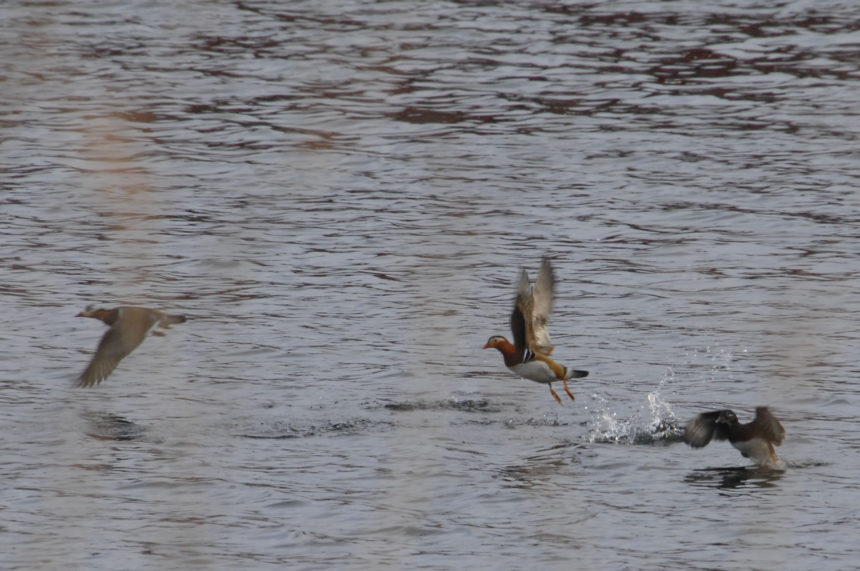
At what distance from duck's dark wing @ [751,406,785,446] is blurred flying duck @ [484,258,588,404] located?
5.31 feet

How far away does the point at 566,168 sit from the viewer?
60.0 feet

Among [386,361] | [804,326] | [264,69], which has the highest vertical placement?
[804,326]

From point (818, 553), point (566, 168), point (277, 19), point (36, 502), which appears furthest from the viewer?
point (277, 19)

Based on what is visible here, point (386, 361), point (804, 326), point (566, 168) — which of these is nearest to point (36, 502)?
point (386, 361)

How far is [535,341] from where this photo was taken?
10.5 metres

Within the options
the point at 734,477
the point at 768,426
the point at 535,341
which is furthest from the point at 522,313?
the point at 768,426

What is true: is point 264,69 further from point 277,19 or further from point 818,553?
point 818,553

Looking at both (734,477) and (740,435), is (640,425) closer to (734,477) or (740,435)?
(734,477)

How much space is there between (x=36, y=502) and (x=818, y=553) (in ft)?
15.6

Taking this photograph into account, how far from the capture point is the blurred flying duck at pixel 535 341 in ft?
33.6

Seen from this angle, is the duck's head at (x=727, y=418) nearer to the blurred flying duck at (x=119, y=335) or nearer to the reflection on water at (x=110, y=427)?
the blurred flying duck at (x=119, y=335)

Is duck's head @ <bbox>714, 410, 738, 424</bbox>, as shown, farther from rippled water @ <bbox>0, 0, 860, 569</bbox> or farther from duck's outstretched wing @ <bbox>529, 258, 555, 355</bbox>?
duck's outstretched wing @ <bbox>529, 258, 555, 355</bbox>

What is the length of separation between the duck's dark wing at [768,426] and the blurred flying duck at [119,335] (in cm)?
431

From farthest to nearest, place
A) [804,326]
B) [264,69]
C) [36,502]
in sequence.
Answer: [264,69], [36,502], [804,326]
